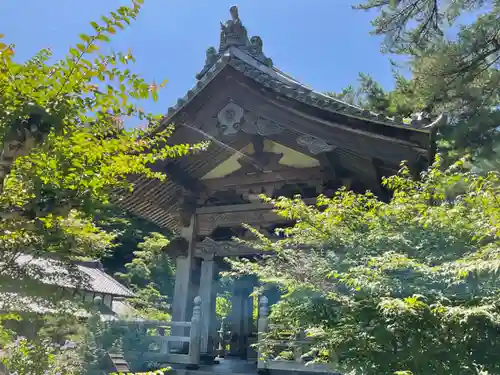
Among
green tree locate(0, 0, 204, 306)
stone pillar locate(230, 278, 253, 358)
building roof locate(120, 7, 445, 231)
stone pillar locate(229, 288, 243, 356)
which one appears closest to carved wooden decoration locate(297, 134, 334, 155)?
building roof locate(120, 7, 445, 231)

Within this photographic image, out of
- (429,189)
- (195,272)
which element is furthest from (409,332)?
(195,272)

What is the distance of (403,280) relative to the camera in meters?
3.05

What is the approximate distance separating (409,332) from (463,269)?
1.73 ft

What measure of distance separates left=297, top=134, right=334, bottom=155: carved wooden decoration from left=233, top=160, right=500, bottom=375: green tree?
179 centimetres

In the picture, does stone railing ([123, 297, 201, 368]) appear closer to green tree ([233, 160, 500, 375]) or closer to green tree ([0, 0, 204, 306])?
green tree ([233, 160, 500, 375])

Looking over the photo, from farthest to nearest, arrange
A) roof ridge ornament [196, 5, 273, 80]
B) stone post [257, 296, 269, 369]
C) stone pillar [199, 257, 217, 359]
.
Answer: roof ridge ornament [196, 5, 273, 80]
stone pillar [199, 257, 217, 359]
stone post [257, 296, 269, 369]

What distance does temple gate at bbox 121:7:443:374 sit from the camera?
18.9 ft

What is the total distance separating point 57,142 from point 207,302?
478cm

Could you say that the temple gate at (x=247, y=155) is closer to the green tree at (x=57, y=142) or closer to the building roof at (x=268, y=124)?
the building roof at (x=268, y=124)

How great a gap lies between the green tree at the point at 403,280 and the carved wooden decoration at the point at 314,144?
1.79 meters

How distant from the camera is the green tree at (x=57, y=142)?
2.15 m

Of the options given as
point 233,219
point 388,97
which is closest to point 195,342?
point 233,219

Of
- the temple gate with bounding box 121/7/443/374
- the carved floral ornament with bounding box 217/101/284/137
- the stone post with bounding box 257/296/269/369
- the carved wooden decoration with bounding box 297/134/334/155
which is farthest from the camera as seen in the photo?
the carved floral ornament with bounding box 217/101/284/137

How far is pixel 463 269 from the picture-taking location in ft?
8.46
